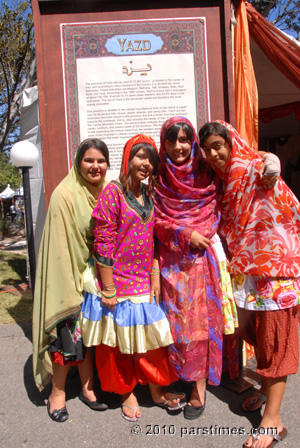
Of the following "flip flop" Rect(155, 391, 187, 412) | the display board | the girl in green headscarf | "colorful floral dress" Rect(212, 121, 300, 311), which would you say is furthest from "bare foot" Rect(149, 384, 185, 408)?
the display board

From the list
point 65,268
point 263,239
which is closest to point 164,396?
point 65,268

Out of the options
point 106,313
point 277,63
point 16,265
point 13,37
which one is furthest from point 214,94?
point 13,37

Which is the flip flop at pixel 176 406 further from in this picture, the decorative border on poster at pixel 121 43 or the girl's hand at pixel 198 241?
the decorative border on poster at pixel 121 43

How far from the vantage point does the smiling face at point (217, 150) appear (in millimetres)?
1994

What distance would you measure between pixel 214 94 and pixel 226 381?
2.17 metres

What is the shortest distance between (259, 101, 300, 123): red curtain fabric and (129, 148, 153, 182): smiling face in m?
4.72

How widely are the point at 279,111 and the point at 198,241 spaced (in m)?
4.85

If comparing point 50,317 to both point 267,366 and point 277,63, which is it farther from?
point 277,63

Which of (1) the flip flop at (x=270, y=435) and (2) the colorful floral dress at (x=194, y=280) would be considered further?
(2) the colorful floral dress at (x=194, y=280)

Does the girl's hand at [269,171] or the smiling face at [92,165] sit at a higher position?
the smiling face at [92,165]

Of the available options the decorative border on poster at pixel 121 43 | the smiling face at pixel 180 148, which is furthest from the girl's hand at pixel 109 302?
the decorative border on poster at pixel 121 43

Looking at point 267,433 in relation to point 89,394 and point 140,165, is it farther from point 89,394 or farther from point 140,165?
point 140,165

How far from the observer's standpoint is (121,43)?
8.93ft

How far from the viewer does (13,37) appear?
7324 mm
